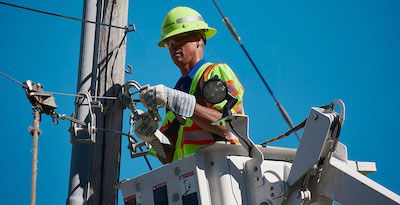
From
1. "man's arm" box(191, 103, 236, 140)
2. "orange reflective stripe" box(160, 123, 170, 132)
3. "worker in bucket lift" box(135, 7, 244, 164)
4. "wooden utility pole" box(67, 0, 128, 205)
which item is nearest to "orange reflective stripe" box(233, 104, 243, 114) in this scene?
"worker in bucket lift" box(135, 7, 244, 164)

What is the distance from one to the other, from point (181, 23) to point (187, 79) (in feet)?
1.63

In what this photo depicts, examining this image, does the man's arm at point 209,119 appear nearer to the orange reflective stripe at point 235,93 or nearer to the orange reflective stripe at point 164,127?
the orange reflective stripe at point 235,93

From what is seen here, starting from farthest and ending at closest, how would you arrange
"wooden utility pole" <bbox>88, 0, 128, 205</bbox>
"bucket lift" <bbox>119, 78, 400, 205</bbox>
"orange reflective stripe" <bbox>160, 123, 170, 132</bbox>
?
"wooden utility pole" <bbox>88, 0, 128, 205</bbox>
"orange reflective stripe" <bbox>160, 123, 170, 132</bbox>
"bucket lift" <bbox>119, 78, 400, 205</bbox>

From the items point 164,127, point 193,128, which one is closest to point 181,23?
point 164,127

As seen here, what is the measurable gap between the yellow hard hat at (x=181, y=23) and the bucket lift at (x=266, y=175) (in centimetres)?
146

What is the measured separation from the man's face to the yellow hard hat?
0.06 meters

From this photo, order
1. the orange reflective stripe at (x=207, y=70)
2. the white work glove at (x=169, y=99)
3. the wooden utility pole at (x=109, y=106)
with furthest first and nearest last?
the wooden utility pole at (x=109, y=106)
the orange reflective stripe at (x=207, y=70)
the white work glove at (x=169, y=99)

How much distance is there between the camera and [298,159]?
5031 millimetres

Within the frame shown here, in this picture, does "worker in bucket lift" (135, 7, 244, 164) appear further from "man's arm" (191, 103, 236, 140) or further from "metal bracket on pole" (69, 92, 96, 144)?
"metal bracket on pole" (69, 92, 96, 144)

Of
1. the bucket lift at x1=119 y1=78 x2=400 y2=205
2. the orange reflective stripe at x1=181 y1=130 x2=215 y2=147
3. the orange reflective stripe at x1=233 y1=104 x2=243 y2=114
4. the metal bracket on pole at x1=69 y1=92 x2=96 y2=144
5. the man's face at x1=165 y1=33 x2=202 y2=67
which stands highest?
the man's face at x1=165 y1=33 x2=202 y2=67

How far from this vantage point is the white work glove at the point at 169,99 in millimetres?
5457

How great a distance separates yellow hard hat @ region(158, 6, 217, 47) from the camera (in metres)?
6.55

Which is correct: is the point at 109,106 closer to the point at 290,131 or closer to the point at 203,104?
the point at 203,104

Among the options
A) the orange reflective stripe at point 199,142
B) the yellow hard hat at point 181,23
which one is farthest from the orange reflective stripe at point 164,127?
the yellow hard hat at point 181,23
